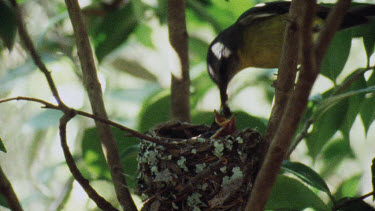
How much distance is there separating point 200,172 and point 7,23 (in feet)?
3.14

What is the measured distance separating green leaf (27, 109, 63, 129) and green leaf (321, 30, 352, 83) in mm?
1961

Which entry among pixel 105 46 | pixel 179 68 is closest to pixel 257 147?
pixel 179 68

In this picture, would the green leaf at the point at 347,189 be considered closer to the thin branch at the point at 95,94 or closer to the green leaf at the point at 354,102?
the green leaf at the point at 354,102

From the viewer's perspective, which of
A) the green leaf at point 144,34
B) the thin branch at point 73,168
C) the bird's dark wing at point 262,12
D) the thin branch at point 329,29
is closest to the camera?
the thin branch at point 329,29

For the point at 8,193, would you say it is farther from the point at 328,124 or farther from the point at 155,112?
the point at 328,124

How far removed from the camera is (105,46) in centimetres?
296

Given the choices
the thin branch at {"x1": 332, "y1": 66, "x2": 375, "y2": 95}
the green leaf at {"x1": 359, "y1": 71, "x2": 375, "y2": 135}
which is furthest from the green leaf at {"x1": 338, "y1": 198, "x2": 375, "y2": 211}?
the thin branch at {"x1": 332, "y1": 66, "x2": 375, "y2": 95}

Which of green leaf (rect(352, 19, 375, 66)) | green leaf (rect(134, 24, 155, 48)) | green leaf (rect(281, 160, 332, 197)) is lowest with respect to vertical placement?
green leaf (rect(281, 160, 332, 197))

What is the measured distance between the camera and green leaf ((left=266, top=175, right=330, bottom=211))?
1995mm

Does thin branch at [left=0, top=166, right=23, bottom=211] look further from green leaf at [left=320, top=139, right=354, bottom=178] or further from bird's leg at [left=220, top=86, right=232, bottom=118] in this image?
green leaf at [left=320, top=139, right=354, bottom=178]

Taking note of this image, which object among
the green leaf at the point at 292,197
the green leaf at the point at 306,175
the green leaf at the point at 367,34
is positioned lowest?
the green leaf at the point at 292,197

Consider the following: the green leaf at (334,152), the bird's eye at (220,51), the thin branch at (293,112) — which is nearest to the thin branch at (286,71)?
the thin branch at (293,112)

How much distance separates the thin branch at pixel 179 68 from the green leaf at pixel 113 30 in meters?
0.49

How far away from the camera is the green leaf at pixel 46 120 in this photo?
3523 millimetres
